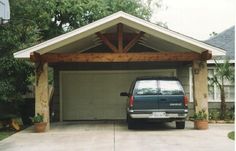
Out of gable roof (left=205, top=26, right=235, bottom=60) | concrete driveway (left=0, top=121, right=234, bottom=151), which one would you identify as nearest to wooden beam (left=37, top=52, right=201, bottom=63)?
concrete driveway (left=0, top=121, right=234, bottom=151)

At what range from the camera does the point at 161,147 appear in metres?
11.1

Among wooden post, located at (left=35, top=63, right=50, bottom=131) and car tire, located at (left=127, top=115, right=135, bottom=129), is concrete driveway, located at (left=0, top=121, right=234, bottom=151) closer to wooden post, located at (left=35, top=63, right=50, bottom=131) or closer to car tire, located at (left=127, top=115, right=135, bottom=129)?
car tire, located at (left=127, top=115, right=135, bottom=129)

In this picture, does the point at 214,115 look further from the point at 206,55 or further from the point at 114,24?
the point at 114,24

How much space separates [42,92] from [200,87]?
220 inches

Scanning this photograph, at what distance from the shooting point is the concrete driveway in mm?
11180

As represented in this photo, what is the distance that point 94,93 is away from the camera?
798 inches

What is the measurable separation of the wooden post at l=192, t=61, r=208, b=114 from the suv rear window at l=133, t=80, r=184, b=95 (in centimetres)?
120

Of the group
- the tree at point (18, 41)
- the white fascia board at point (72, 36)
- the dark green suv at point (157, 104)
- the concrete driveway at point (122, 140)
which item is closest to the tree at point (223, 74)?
the concrete driveway at point (122, 140)

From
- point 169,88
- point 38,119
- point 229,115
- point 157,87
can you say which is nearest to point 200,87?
point 169,88

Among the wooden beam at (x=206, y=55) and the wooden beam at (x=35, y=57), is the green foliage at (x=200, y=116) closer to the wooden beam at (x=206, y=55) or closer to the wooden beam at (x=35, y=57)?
the wooden beam at (x=206, y=55)

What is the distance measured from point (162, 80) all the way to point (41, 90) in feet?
14.0

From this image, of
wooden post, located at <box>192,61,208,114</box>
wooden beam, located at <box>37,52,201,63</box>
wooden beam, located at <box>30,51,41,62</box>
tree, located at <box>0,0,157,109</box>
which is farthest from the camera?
tree, located at <box>0,0,157,109</box>

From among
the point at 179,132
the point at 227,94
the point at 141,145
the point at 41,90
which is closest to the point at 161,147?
the point at 141,145

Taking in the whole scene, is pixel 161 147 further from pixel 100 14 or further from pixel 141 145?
pixel 100 14
